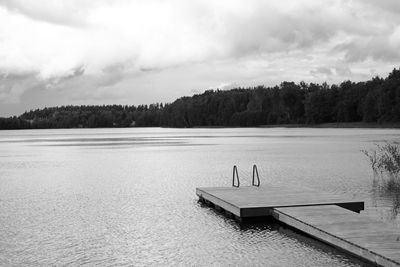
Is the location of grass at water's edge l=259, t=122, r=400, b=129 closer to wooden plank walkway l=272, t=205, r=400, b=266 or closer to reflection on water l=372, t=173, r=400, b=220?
reflection on water l=372, t=173, r=400, b=220

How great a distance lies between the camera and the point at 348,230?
37.2 feet

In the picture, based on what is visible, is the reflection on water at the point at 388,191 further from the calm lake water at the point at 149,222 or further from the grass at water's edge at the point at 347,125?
the grass at water's edge at the point at 347,125

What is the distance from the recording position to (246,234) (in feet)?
43.7

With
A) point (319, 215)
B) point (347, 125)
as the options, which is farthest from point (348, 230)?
point (347, 125)

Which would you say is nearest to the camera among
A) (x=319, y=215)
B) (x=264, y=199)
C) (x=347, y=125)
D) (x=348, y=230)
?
(x=348, y=230)

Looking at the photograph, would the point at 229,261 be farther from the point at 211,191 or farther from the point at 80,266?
the point at 211,191

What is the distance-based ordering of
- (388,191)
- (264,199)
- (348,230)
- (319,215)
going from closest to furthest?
(348,230)
(319,215)
(264,199)
(388,191)

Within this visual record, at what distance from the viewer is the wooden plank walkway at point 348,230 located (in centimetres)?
958

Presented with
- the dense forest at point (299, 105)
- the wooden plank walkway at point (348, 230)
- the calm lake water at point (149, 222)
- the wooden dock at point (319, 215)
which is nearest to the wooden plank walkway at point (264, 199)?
the wooden dock at point (319, 215)

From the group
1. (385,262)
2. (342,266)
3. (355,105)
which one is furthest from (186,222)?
(355,105)

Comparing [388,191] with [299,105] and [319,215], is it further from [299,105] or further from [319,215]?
[299,105]

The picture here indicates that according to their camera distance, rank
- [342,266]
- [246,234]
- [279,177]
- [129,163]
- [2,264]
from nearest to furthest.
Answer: [342,266] → [2,264] → [246,234] → [279,177] → [129,163]

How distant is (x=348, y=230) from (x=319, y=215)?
5.96 ft

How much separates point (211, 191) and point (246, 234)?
453 centimetres
